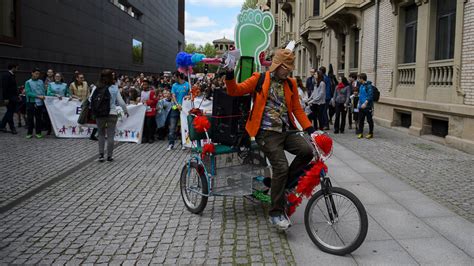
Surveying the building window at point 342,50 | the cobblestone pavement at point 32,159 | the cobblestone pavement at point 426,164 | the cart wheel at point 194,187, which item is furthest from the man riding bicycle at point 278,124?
the building window at point 342,50

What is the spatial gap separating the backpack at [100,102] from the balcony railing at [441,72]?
816 centimetres

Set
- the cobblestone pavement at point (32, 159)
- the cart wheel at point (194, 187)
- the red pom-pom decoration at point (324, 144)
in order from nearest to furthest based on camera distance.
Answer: the red pom-pom decoration at point (324, 144) → the cart wheel at point (194, 187) → the cobblestone pavement at point (32, 159)

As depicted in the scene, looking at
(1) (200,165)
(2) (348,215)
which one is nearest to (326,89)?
(1) (200,165)

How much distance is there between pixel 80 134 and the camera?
12672 millimetres

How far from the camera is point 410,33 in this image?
13.7m

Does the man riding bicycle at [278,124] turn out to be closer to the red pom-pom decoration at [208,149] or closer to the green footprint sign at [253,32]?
the red pom-pom decoration at [208,149]

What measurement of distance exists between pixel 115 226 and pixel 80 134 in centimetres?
820

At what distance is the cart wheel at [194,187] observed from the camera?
5.43m

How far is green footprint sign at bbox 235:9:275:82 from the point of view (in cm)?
696

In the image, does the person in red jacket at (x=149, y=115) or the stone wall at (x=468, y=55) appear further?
the person in red jacket at (x=149, y=115)

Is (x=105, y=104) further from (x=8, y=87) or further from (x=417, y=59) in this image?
(x=417, y=59)

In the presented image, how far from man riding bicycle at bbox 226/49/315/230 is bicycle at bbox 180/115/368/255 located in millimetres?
148

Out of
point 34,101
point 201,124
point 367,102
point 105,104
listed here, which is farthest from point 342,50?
point 201,124

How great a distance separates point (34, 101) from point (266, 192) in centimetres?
935
